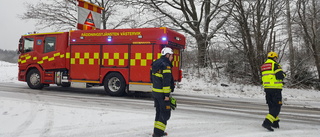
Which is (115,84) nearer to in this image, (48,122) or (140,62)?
(140,62)

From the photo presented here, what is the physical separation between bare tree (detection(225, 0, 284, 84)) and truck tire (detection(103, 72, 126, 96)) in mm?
7610

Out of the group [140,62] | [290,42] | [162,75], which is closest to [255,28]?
[290,42]

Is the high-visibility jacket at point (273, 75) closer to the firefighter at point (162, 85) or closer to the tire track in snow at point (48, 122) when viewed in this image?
the firefighter at point (162, 85)

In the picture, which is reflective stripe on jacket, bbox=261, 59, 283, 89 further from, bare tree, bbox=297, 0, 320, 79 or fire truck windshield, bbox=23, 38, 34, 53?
fire truck windshield, bbox=23, 38, 34, 53

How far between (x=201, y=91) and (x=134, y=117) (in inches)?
268

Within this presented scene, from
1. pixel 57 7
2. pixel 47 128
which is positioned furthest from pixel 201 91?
pixel 57 7

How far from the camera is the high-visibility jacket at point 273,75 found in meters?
4.56

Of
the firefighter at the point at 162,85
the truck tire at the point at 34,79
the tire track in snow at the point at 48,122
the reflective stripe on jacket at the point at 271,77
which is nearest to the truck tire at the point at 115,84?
the tire track in snow at the point at 48,122

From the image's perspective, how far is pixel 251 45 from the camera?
41.2 ft

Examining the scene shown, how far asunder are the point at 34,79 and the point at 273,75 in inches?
387

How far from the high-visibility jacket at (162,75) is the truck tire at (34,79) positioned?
814 centimetres

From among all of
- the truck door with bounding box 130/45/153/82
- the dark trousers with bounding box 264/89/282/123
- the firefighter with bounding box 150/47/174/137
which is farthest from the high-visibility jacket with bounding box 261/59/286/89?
the truck door with bounding box 130/45/153/82

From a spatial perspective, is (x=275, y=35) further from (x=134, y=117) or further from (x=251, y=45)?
(x=134, y=117)

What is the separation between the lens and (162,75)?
12.6ft
